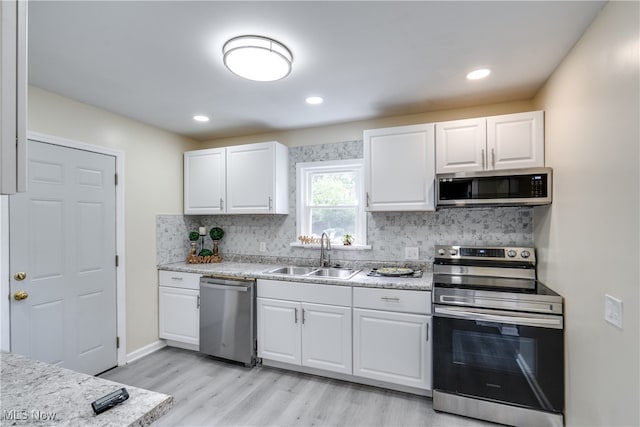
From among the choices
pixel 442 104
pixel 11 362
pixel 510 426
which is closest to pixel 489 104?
pixel 442 104

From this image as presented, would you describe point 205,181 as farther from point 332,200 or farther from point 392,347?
point 392,347

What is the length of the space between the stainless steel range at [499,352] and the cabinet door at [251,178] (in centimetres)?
194

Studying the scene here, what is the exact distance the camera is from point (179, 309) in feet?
10.7

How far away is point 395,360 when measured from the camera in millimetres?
2434

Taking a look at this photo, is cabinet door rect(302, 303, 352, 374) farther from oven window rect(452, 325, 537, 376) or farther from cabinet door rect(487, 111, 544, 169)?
cabinet door rect(487, 111, 544, 169)

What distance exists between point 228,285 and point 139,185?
4.55 ft

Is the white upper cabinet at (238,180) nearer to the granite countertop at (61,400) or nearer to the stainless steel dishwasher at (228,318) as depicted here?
the stainless steel dishwasher at (228,318)

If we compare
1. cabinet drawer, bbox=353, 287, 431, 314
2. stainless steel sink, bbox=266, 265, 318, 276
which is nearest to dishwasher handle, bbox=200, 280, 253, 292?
stainless steel sink, bbox=266, 265, 318, 276

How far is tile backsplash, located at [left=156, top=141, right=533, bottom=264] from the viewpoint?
9.01ft

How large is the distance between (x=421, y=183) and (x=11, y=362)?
264cm

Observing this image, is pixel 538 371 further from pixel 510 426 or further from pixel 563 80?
pixel 563 80

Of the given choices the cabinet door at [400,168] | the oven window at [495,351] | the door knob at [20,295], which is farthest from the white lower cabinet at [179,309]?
the oven window at [495,351]

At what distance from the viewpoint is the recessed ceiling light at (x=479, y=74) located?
214 cm

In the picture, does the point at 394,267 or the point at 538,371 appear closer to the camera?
the point at 538,371
